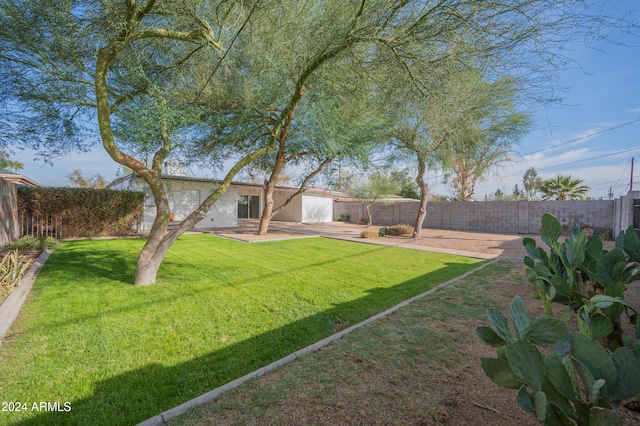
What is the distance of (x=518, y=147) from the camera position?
11.3m

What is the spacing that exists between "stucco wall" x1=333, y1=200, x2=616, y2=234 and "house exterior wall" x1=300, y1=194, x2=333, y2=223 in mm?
4072

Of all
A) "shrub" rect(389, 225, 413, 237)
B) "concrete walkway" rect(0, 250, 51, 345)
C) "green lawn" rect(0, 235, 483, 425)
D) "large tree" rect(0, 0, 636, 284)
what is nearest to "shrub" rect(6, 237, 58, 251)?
"green lawn" rect(0, 235, 483, 425)

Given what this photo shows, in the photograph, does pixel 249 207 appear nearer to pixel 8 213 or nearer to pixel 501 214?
pixel 8 213

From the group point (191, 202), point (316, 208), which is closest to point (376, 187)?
point (316, 208)

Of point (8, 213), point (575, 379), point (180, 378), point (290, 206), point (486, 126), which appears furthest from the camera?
point (290, 206)

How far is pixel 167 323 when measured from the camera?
348cm

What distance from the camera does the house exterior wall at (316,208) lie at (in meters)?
22.4

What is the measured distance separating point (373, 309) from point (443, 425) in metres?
2.24

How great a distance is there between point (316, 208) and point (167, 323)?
19.9 m

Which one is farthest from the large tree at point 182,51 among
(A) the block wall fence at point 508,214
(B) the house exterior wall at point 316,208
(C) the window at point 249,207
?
(C) the window at point 249,207

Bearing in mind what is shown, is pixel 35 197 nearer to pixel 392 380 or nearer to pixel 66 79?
pixel 66 79

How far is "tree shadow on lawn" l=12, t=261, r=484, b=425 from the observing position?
1.95 metres

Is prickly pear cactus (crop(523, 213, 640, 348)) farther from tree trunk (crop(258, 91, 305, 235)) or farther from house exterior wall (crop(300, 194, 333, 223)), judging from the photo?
house exterior wall (crop(300, 194, 333, 223))

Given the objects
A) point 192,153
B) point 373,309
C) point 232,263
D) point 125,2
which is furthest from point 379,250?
point 125,2
